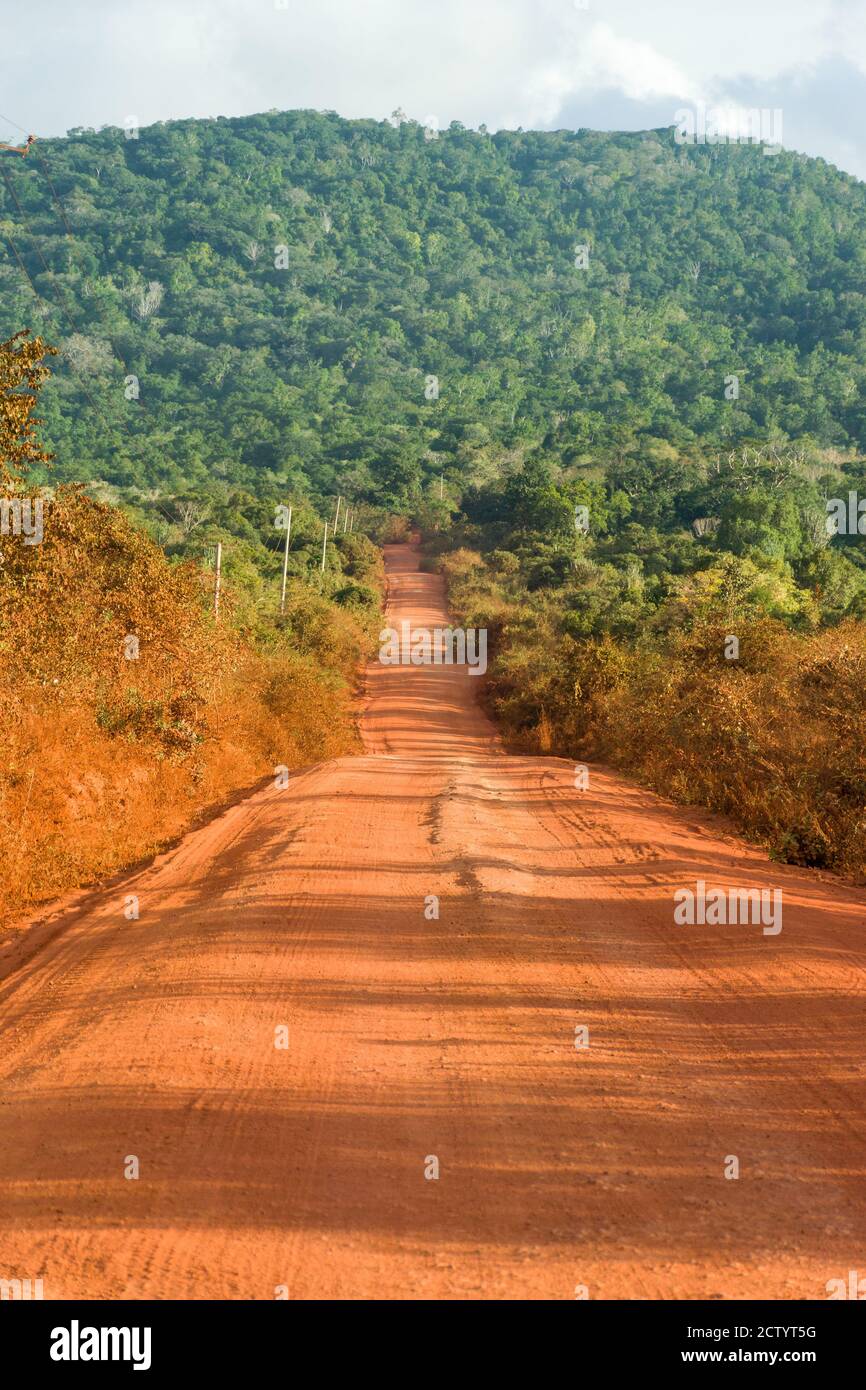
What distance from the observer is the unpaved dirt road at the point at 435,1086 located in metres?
3.71

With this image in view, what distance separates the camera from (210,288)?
120625 millimetres

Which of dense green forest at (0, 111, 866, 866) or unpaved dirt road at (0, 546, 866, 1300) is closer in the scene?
unpaved dirt road at (0, 546, 866, 1300)

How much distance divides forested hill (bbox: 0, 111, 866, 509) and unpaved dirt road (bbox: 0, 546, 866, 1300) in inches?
2093

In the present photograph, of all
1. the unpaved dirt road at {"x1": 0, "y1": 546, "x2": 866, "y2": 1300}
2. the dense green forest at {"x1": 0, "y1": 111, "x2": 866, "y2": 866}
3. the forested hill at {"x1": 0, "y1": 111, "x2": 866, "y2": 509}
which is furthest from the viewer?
the forested hill at {"x1": 0, "y1": 111, "x2": 866, "y2": 509}

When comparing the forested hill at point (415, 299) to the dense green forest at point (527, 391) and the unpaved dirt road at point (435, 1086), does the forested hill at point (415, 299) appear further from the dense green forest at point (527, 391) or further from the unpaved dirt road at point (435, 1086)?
the unpaved dirt road at point (435, 1086)

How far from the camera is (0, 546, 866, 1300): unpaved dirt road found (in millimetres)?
3713

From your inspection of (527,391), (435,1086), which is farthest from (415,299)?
(435,1086)

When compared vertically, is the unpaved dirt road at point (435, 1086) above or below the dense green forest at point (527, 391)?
below

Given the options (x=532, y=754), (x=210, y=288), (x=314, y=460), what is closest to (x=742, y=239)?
(x=210, y=288)

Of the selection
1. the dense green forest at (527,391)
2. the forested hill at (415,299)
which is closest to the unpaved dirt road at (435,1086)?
the dense green forest at (527,391)

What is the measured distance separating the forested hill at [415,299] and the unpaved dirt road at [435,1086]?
53.1 meters

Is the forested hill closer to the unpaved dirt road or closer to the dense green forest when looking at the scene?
the dense green forest

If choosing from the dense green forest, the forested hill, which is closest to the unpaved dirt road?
the dense green forest

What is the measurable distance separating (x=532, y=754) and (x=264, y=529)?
→ 31.4 meters
